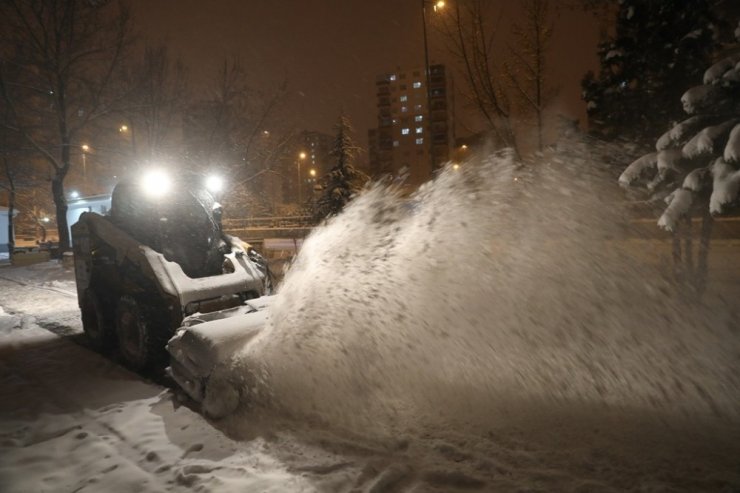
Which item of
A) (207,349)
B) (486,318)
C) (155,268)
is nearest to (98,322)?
(155,268)

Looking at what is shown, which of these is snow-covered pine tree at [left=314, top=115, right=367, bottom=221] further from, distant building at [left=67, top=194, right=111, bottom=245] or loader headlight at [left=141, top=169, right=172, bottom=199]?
loader headlight at [left=141, top=169, right=172, bottom=199]

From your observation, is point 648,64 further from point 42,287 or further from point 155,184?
point 42,287

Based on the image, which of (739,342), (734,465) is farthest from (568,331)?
(734,465)

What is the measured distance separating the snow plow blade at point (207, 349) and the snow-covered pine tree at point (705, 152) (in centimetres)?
601

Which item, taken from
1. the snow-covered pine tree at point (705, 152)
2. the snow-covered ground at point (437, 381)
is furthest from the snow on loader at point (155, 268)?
the snow-covered pine tree at point (705, 152)

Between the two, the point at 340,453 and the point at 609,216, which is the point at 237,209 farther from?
the point at 340,453

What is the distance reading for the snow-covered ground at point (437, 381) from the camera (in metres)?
3.84

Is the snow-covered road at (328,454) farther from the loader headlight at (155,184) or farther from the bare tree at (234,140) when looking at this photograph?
the bare tree at (234,140)

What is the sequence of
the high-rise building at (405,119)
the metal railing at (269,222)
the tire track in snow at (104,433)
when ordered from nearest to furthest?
the tire track in snow at (104,433), the metal railing at (269,222), the high-rise building at (405,119)

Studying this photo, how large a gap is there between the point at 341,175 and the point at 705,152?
20540 mm

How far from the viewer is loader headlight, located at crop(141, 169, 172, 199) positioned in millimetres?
7473

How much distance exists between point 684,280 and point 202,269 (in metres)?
8.17

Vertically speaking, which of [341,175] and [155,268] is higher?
[341,175]

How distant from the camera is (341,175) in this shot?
25.8 meters
